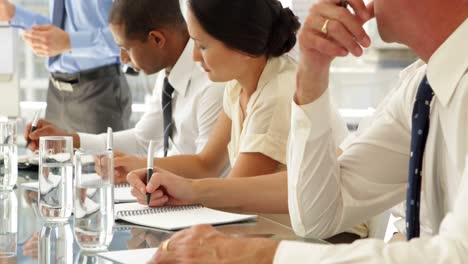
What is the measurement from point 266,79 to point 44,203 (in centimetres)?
91

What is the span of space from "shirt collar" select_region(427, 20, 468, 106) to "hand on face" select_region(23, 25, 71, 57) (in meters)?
3.20

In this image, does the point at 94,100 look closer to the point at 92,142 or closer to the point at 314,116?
the point at 92,142

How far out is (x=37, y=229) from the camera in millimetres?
2082

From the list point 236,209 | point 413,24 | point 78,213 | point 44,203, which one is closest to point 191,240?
point 78,213

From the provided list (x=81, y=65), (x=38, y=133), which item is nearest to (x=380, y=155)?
(x=38, y=133)

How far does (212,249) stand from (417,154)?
1.51 feet

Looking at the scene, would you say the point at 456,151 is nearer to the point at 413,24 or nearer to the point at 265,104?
the point at 413,24

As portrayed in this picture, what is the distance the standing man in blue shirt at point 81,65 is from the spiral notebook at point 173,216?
2.42 metres

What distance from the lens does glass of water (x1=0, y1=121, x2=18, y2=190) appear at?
2633 millimetres

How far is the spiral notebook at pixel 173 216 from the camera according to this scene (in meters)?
2.09

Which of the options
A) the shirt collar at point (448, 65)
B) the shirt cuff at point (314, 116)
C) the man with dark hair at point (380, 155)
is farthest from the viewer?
the shirt cuff at point (314, 116)

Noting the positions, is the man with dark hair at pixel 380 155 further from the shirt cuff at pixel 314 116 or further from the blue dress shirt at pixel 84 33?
the blue dress shirt at pixel 84 33

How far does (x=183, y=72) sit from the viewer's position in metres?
3.35

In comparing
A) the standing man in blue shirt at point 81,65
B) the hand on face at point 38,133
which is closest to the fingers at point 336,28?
the hand on face at point 38,133
